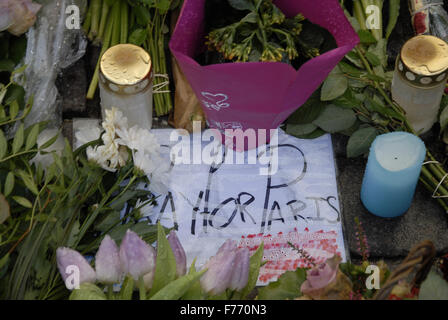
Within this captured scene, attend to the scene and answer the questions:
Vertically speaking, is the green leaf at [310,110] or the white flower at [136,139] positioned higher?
the white flower at [136,139]

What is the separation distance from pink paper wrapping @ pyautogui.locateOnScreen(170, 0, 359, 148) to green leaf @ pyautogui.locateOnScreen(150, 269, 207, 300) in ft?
1.15

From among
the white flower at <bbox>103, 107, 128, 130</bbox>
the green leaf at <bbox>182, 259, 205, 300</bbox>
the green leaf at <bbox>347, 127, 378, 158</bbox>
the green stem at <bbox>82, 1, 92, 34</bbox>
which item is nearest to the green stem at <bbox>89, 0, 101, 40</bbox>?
the green stem at <bbox>82, 1, 92, 34</bbox>

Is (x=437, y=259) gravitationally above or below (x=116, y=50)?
below

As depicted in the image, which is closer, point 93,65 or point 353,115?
point 353,115

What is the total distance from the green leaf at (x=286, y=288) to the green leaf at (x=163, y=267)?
0.12 m

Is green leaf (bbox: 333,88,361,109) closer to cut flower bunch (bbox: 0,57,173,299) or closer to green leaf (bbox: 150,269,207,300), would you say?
cut flower bunch (bbox: 0,57,173,299)

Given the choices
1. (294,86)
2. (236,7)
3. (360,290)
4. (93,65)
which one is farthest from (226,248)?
(93,65)

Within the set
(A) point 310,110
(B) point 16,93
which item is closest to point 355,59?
(A) point 310,110

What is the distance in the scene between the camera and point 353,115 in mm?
1083

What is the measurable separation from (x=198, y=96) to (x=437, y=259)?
489 millimetres

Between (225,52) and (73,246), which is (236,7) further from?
(73,246)

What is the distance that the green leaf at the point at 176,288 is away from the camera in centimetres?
69

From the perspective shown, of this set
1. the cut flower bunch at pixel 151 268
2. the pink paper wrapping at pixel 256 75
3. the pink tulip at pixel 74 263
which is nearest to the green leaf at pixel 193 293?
the cut flower bunch at pixel 151 268

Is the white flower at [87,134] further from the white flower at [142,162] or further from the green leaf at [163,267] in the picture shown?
the green leaf at [163,267]
